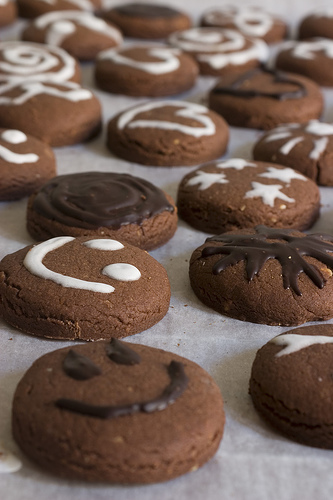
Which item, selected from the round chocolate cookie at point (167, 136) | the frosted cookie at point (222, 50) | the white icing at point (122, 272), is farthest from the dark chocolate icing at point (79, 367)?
the frosted cookie at point (222, 50)

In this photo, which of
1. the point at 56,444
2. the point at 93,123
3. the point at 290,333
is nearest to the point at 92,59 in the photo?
the point at 93,123

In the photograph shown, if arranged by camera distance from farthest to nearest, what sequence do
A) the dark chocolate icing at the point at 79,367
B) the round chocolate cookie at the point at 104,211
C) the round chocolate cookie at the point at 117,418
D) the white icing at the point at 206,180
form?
the white icing at the point at 206,180, the round chocolate cookie at the point at 104,211, the dark chocolate icing at the point at 79,367, the round chocolate cookie at the point at 117,418

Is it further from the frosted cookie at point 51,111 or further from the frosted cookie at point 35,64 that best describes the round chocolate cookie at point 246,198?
the frosted cookie at point 35,64

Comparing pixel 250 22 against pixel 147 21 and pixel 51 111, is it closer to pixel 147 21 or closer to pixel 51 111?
pixel 147 21

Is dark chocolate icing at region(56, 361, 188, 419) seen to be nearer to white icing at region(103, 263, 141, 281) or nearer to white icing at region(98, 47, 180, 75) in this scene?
white icing at region(103, 263, 141, 281)

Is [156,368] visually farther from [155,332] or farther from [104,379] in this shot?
[155,332]

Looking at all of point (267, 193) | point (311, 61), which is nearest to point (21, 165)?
point (267, 193)

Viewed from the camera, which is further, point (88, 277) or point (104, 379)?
point (88, 277)
